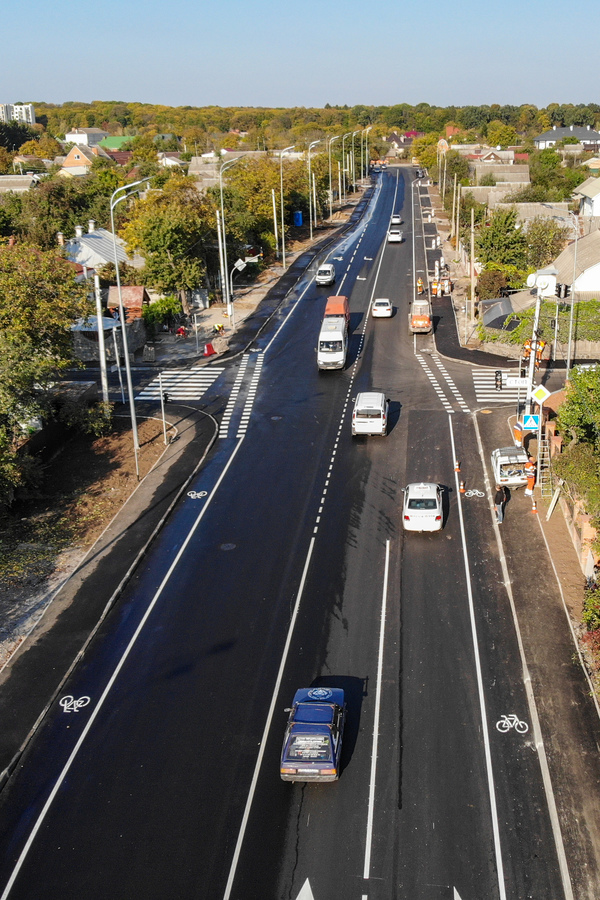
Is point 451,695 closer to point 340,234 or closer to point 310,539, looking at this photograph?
point 310,539

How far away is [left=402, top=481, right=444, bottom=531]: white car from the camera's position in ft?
95.6

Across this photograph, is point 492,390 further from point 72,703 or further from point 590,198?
point 590,198

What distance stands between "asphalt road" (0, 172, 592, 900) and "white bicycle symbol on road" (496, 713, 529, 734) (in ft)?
0.70

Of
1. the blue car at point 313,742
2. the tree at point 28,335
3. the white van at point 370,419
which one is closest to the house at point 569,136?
the white van at point 370,419

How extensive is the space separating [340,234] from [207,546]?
243 feet

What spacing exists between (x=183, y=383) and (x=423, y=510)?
23.0 metres

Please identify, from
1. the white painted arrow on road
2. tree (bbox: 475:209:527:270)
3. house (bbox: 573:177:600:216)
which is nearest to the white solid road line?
the white painted arrow on road

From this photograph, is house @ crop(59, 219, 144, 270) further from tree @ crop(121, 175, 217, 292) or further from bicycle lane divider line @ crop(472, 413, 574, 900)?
bicycle lane divider line @ crop(472, 413, 574, 900)

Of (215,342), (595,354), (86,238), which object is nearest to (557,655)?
(595,354)

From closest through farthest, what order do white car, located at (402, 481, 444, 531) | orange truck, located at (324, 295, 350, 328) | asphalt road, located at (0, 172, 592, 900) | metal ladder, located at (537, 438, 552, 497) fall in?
asphalt road, located at (0, 172, 592, 900) → white car, located at (402, 481, 444, 531) → metal ladder, located at (537, 438, 552, 497) → orange truck, located at (324, 295, 350, 328)

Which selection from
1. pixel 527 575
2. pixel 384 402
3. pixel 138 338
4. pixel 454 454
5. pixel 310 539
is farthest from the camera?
pixel 138 338

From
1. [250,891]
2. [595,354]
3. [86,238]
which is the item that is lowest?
[250,891]

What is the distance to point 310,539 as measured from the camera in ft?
96.0

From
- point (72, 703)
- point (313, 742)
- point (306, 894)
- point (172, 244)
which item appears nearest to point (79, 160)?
Answer: point (172, 244)
